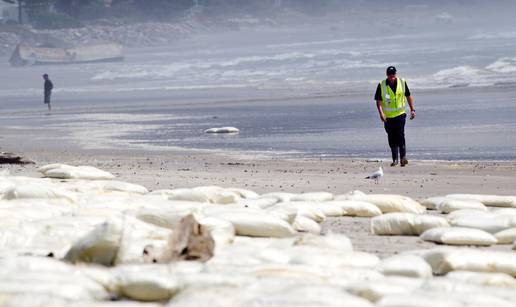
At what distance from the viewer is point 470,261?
6.13 metres

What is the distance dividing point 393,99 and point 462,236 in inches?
255

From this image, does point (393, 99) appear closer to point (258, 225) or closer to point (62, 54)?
point (258, 225)

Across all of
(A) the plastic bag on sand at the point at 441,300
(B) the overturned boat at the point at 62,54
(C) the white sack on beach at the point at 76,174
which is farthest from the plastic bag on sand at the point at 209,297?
(B) the overturned boat at the point at 62,54

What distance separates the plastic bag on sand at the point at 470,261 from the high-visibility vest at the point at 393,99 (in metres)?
7.30

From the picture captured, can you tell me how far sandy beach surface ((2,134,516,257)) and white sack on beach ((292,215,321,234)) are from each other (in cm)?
21

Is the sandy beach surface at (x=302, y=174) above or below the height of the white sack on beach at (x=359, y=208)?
below

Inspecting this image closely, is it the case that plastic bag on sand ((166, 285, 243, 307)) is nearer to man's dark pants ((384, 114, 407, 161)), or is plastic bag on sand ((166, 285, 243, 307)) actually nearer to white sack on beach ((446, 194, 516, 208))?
Answer: white sack on beach ((446, 194, 516, 208))

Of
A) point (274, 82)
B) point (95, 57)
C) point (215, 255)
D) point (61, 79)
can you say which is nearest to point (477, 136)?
point (215, 255)

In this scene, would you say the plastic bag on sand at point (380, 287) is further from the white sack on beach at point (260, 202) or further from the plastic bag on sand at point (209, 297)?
the white sack on beach at point (260, 202)

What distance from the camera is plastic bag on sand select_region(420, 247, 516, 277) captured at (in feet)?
20.0

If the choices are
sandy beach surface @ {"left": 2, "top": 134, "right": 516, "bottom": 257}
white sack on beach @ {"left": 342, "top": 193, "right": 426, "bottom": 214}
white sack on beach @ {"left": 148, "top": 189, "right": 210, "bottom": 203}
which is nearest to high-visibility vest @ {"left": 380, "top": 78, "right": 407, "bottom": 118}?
sandy beach surface @ {"left": 2, "top": 134, "right": 516, "bottom": 257}

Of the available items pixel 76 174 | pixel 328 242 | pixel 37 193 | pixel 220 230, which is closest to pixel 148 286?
pixel 328 242

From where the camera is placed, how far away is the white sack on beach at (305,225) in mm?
7684

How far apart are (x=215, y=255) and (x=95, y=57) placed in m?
84.3
